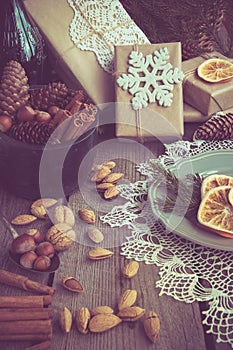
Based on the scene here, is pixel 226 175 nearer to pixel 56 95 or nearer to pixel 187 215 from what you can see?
pixel 187 215

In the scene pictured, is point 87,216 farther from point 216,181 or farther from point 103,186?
point 216,181

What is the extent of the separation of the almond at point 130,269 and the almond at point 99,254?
47mm

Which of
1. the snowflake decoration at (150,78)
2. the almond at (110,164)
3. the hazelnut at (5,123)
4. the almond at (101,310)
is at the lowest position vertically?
the almond at (110,164)

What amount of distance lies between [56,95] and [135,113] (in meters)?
0.23

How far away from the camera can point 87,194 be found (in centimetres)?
128

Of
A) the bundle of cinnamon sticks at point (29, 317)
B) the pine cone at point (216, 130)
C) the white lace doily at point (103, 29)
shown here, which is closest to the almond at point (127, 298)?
the bundle of cinnamon sticks at point (29, 317)

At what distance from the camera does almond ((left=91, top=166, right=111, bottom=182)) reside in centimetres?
131

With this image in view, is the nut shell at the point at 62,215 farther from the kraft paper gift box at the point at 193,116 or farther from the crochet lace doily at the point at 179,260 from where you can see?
the kraft paper gift box at the point at 193,116

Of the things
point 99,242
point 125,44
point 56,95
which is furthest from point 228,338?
point 125,44

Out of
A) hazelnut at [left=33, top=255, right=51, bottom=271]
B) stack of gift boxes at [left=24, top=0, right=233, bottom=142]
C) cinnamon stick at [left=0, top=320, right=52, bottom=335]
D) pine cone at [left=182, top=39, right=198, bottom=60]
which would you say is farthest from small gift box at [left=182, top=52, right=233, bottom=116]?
cinnamon stick at [left=0, top=320, right=52, bottom=335]

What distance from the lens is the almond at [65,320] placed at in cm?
95

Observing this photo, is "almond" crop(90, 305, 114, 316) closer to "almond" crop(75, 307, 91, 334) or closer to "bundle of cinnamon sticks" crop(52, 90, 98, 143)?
"almond" crop(75, 307, 91, 334)

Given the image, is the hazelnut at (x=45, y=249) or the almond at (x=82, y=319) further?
the hazelnut at (x=45, y=249)

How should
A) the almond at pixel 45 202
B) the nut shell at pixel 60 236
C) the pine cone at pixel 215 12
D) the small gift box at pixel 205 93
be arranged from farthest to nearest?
the pine cone at pixel 215 12 < the small gift box at pixel 205 93 < the almond at pixel 45 202 < the nut shell at pixel 60 236
